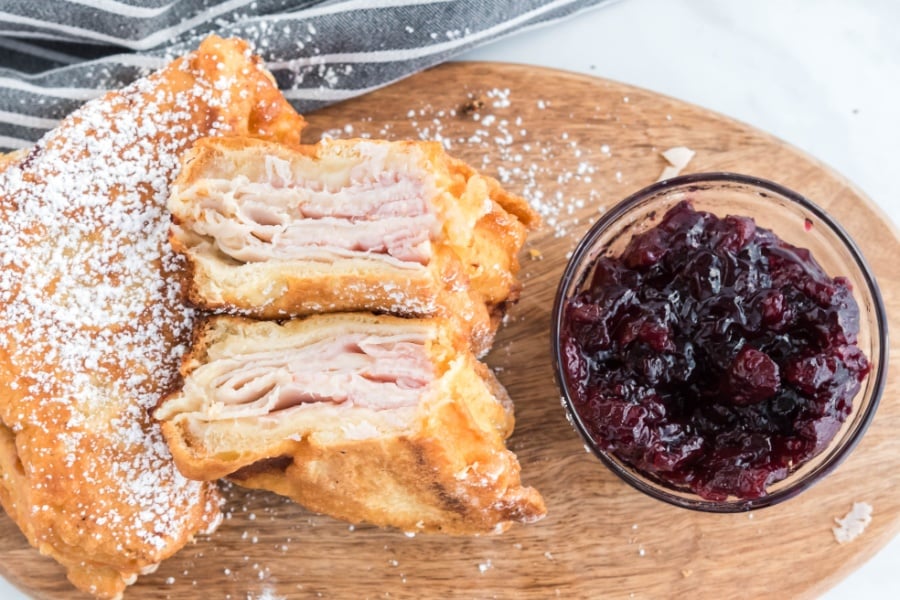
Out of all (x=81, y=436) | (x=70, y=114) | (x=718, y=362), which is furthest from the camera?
(x=70, y=114)

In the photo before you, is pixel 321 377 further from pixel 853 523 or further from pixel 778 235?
pixel 853 523

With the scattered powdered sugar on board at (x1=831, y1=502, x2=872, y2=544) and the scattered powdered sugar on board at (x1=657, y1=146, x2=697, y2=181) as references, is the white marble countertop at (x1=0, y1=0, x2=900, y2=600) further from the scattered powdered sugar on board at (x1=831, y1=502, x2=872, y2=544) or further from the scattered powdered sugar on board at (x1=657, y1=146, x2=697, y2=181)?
the scattered powdered sugar on board at (x1=831, y1=502, x2=872, y2=544)

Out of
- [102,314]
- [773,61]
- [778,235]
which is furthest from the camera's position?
[773,61]

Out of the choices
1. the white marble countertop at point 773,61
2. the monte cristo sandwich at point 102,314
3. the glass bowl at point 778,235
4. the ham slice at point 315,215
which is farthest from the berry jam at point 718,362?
the monte cristo sandwich at point 102,314

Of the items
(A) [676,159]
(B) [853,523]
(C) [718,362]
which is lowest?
(B) [853,523]

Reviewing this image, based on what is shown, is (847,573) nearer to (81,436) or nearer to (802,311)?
(802,311)

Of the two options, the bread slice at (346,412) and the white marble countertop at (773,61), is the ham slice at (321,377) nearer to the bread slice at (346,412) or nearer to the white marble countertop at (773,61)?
the bread slice at (346,412)

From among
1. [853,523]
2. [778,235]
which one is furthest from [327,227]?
[853,523]

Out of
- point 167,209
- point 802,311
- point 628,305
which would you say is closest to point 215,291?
point 167,209
